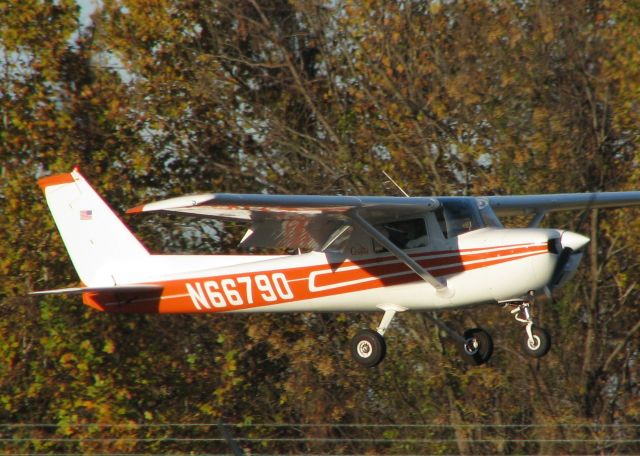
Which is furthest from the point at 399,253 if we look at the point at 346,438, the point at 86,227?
the point at 346,438

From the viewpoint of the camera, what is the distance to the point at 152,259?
12773 millimetres

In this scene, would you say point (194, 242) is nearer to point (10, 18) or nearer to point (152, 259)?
point (10, 18)

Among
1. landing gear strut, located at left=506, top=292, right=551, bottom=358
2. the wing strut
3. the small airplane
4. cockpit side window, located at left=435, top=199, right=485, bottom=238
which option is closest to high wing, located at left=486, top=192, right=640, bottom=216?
the small airplane

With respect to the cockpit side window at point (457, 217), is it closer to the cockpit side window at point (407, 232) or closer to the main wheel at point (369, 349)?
the cockpit side window at point (407, 232)

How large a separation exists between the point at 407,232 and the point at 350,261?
74 cm

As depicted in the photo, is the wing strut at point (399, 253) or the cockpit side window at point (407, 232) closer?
the wing strut at point (399, 253)

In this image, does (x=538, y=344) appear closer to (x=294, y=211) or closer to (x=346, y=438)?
(x=294, y=211)

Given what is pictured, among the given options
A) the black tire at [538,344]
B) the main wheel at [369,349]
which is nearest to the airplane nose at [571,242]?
the black tire at [538,344]

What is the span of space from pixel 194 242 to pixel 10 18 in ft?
17.6

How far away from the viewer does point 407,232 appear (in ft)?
36.0

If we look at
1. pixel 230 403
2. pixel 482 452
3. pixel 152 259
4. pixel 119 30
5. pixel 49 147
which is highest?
pixel 119 30

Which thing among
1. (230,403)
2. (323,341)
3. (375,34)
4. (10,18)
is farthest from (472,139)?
(10,18)

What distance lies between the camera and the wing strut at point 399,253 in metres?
10.7

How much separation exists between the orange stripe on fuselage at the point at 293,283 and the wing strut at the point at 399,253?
10 centimetres
